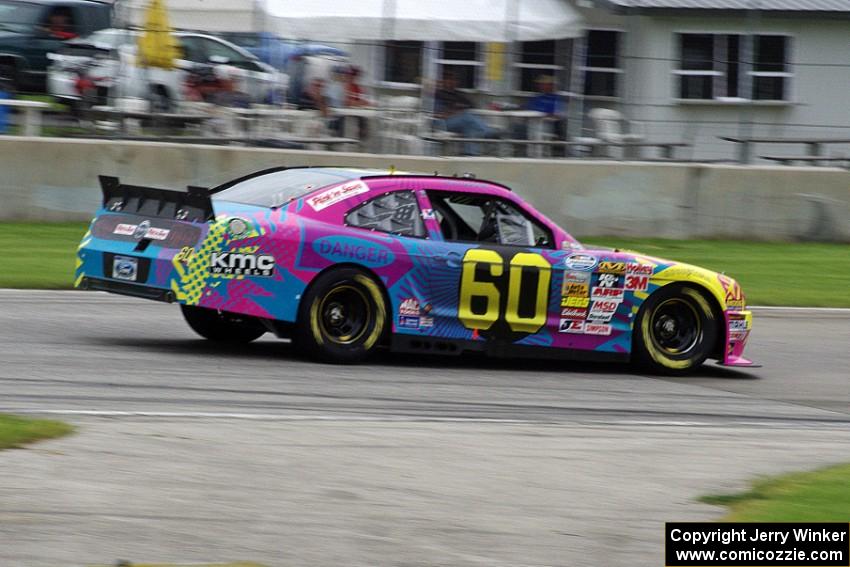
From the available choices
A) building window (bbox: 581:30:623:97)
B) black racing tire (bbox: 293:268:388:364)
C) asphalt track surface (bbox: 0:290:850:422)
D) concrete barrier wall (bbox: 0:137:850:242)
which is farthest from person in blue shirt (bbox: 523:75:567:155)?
black racing tire (bbox: 293:268:388:364)

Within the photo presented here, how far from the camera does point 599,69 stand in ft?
72.6

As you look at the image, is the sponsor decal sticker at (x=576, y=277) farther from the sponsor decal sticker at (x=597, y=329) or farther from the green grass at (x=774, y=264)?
the green grass at (x=774, y=264)

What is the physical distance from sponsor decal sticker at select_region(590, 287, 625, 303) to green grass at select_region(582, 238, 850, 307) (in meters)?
5.02

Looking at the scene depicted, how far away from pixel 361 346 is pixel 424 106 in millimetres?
10010

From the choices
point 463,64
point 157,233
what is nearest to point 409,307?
point 157,233

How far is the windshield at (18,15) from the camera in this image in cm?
2078

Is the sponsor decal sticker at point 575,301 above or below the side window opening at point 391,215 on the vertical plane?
below

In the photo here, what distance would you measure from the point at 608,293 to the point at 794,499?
14.1 ft

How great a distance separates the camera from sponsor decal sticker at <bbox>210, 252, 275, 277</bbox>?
9688mm

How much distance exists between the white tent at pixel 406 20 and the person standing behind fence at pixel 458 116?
4.56 feet

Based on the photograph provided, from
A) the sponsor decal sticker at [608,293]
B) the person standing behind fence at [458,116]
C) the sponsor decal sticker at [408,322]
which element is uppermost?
the person standing behind fence at [458,116]

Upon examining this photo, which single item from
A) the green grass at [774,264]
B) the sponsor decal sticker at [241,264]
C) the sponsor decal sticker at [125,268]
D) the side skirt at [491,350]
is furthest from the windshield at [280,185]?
the green grass at [774,264]

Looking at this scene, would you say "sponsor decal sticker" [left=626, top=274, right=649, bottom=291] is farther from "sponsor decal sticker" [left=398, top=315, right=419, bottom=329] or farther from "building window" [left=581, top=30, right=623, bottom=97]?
"building window" [left=581, top=30, right=623, bottom=97]

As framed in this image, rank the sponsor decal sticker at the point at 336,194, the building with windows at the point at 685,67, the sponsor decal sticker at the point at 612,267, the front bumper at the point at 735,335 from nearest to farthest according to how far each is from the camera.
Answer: the sponsor decal sticker at the point at 336,194 < the sponsor decal sticker at the point at 612,267 < the front bumper at the point at 735,335 < the building with windows at the point at 685,67
